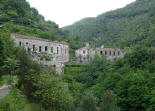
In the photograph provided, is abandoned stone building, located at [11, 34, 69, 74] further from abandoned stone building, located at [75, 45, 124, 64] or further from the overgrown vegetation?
abandoned stone building, located at [75, 45, 124, 64]

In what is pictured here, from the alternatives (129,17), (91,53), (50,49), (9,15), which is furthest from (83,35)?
(50,49)

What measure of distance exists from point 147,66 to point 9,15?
121ft

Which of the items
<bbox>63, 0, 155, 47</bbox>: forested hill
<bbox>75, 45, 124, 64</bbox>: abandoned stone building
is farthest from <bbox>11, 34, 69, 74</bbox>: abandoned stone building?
<bbox>63, 0, 155, 47</bbox>: forested hill

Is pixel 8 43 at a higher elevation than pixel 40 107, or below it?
higher

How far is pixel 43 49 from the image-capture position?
31172 millimetres

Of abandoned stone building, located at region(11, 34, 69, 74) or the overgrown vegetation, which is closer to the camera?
the overgrown vegetation

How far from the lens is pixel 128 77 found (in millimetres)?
25062

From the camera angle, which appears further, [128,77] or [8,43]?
[128,77]

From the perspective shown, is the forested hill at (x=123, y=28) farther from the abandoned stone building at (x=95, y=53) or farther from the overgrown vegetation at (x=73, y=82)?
the abandoned stone building at (x=95, y=53)

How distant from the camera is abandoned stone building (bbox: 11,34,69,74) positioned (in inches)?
1047

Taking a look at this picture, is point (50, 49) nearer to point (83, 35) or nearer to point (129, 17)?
point (83, 35)

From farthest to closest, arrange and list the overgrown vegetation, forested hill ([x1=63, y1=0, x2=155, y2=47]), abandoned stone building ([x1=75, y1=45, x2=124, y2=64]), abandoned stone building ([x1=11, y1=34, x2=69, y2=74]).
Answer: forested hill ([x1=63, y1=0, x2=155, y2=47])
abandoned stone building ([x1=75, y1=45, x2=124, y2=64])
abandoned stone building ([x1=11, y1=34, x2=69, y2=74])
the overgrown vegetation

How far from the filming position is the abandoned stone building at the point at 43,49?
2660 centimetres

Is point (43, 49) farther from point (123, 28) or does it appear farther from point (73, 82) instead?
point (123, 28)
